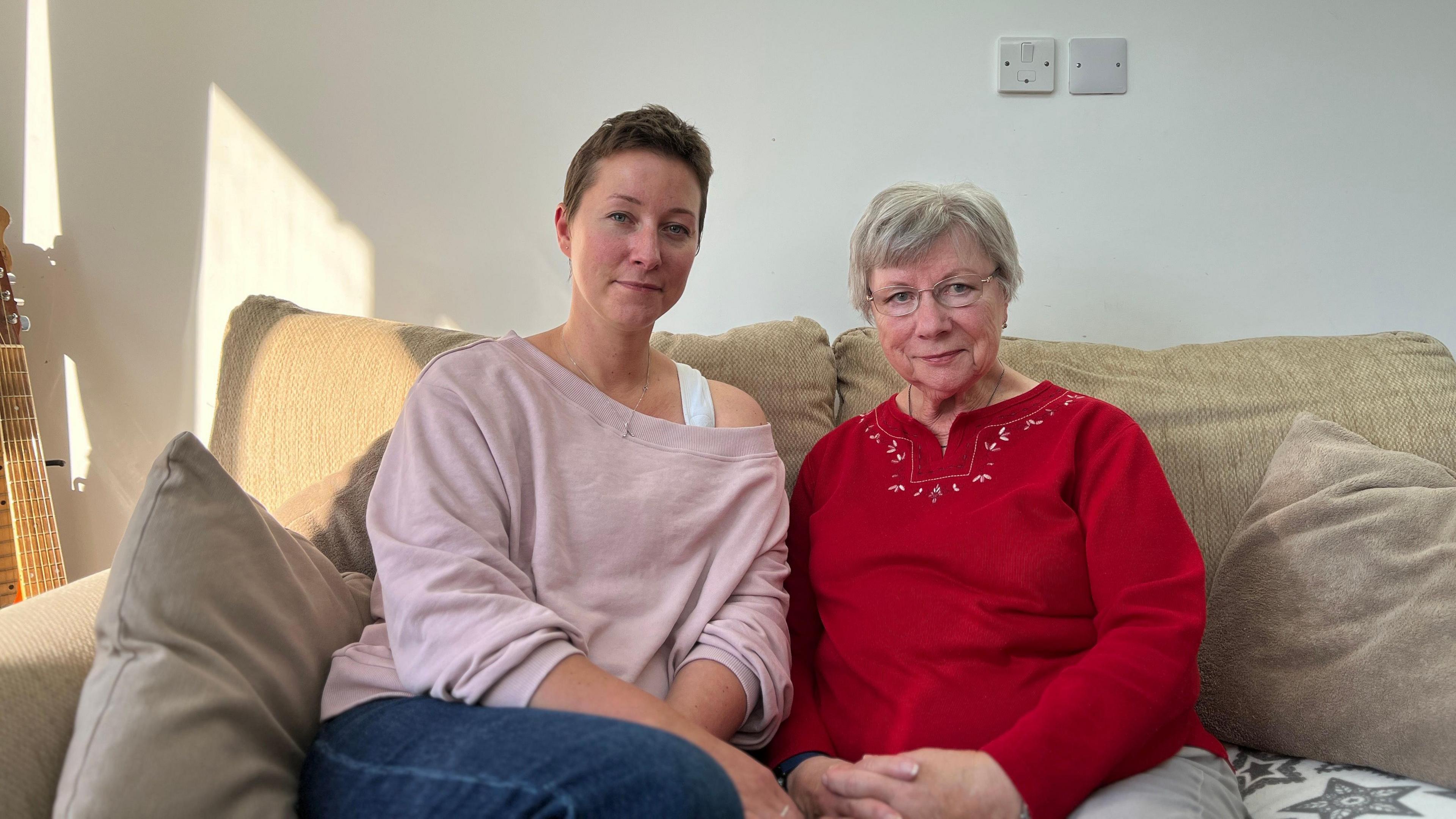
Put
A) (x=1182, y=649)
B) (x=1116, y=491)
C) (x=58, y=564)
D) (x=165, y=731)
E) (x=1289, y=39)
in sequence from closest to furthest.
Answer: (x=165, y=731)
(x=1182, y=649)
(x=1116, y=491)
(x=1289, y=39)
(x=58, y=564)

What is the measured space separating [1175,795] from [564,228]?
1.06 meters

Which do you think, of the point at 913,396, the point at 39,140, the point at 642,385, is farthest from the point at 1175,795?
the point at 39,140

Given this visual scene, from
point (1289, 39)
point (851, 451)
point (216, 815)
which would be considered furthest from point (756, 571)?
point (1289, 39)

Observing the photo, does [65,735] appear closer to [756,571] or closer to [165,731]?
[165,731]

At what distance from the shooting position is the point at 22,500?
194cm

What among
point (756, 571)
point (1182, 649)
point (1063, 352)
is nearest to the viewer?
point (1182, 649)

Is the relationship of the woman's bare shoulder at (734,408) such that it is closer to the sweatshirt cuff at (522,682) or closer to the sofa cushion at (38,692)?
the sweatshirt cuff at (522,682)

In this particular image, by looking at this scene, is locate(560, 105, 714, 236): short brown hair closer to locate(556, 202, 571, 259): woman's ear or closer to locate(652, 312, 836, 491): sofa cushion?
locate(556, 202, 571, 259): woman's ear

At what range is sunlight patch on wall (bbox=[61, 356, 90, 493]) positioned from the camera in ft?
6.72

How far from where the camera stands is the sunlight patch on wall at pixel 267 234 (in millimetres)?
1944

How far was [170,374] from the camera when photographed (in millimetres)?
2020

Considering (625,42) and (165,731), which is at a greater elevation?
(625,42)

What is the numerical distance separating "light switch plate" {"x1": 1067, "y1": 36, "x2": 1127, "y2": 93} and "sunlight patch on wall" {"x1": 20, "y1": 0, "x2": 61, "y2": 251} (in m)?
2.13

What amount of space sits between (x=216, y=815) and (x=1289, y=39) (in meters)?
2.09
